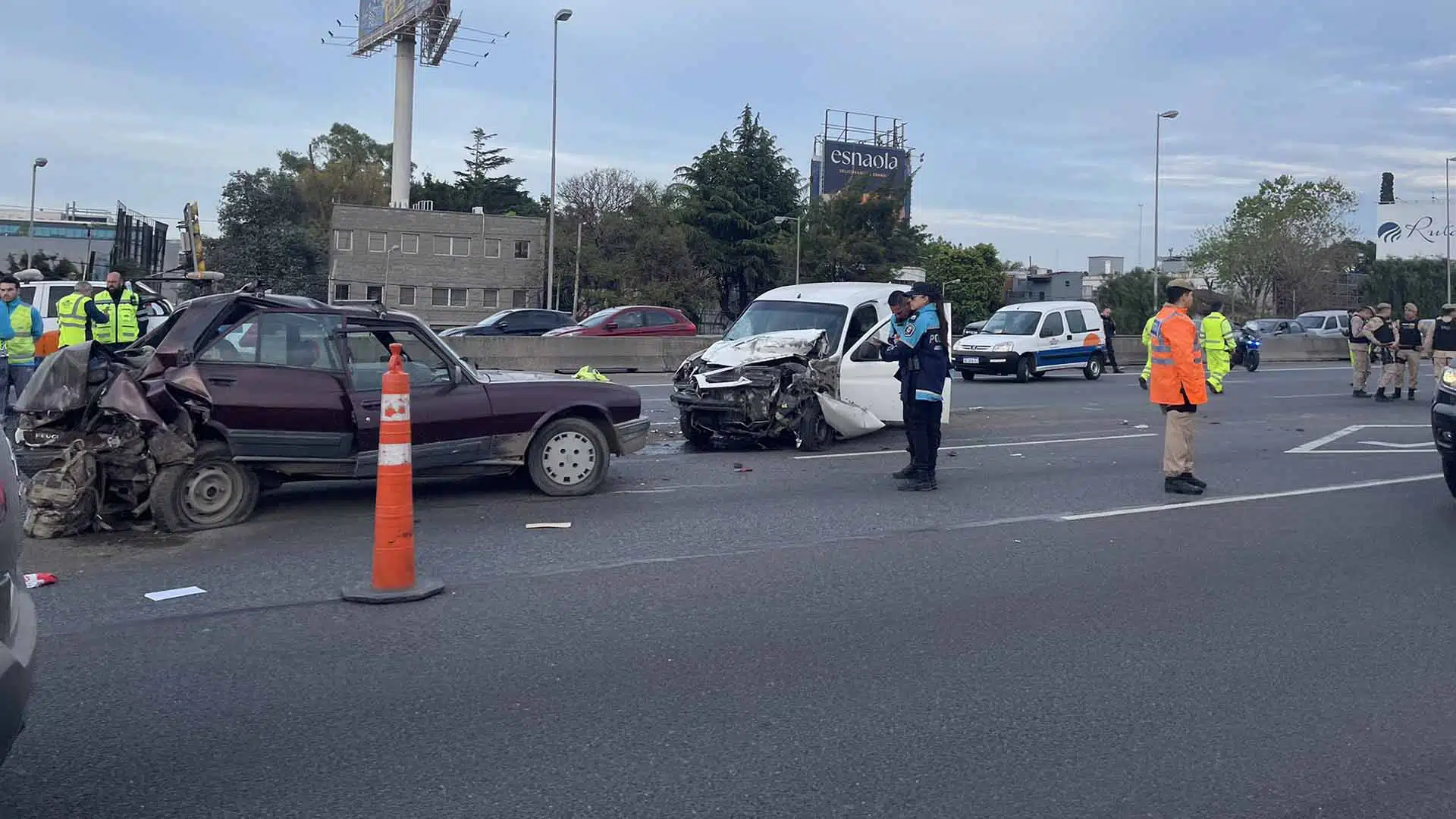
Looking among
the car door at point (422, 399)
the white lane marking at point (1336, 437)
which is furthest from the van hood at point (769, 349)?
the white lane marking at point (1336, 437)

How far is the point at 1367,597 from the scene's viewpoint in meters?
7.06


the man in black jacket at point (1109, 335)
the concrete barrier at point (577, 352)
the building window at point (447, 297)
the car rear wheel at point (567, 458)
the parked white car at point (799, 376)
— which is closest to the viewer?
the car rear wheel at point (567, 458)

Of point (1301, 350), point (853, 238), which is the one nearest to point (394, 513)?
point (1301, 350)

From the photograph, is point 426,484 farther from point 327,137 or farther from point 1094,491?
point 327,137

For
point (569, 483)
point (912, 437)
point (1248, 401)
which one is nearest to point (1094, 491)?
point (912, 437)

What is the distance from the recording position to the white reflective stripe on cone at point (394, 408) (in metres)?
6.66

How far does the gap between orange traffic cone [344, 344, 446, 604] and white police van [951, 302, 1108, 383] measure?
20.4 metres

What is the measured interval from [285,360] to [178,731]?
4.50 m

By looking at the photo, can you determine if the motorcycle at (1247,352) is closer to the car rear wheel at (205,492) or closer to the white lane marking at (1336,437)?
the white lane marking at (1336,437)

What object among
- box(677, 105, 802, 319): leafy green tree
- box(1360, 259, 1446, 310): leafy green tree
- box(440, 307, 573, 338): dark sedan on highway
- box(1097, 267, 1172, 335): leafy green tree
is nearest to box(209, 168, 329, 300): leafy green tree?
box(677, 105, 802, 319): leafy green tree

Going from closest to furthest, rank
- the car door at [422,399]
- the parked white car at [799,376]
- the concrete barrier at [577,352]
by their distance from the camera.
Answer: the car door at [422,399] < the parked white car at [799,376] < the concrete barrier at [577,352]

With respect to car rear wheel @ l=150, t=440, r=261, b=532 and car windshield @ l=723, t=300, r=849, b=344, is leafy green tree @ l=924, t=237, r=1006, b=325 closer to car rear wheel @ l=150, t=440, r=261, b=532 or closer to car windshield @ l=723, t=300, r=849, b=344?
car windshield @ l=723, t=300, r=849, b=344

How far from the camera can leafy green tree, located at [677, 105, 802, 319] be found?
5994 cm

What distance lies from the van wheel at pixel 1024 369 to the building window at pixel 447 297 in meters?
46.6
